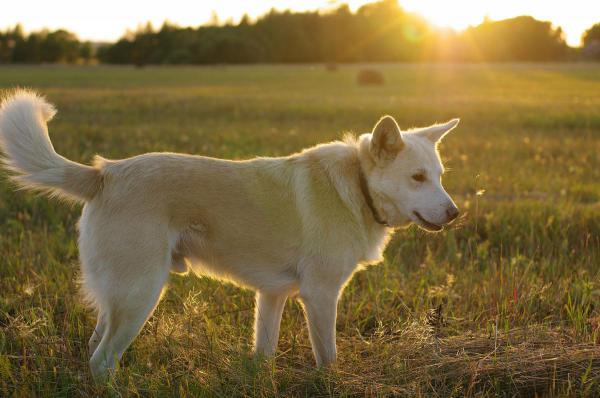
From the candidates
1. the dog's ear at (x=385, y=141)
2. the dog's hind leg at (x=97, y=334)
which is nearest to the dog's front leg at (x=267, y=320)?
the dog's hind leg at (x=97, y=334)

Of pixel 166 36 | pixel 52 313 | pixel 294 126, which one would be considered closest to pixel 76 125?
pixel 294 126

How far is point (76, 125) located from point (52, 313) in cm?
1155

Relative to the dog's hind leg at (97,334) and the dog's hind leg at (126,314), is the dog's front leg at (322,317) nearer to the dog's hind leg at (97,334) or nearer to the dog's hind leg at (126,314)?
the dog's hind leg at (126,314)

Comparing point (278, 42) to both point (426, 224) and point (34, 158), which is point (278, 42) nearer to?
point (426, 224)

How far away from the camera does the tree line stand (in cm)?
8462

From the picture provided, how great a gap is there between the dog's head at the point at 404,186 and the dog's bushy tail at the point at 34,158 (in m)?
1.76

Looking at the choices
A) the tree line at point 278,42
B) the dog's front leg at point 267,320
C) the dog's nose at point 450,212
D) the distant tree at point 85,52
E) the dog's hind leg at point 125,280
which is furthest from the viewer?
the distant tree at point 85,52

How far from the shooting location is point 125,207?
11.7 feet

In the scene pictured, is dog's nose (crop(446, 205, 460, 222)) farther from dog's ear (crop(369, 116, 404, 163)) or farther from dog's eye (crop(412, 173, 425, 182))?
dog's ear (crop(369, 116, 404, 163))

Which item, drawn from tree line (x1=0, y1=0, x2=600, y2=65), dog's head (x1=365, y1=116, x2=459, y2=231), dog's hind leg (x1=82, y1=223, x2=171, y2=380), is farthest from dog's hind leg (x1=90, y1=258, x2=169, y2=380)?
tree line (x1=0, y1=0, x2=600, y2=65)

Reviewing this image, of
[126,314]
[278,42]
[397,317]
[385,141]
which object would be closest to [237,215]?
[126,314]

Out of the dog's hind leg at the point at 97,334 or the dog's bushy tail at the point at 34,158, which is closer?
the dog's bushy tail at the point at 34,158

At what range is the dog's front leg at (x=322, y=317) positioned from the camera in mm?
3766

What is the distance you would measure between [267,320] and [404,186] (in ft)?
4.26
